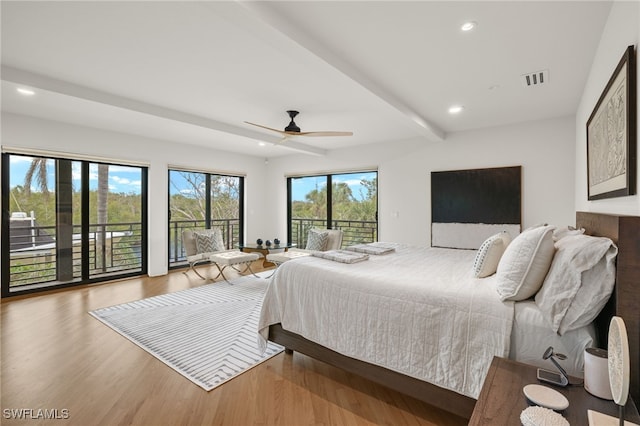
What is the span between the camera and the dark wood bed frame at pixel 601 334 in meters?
1.16

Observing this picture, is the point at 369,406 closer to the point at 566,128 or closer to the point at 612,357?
the point at 612,357

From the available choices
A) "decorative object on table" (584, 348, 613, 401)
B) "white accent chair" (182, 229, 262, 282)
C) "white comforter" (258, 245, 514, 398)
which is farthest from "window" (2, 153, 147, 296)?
"decorative object on table" (584, 348, 613, 401)

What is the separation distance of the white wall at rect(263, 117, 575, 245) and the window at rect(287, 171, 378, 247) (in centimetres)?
26

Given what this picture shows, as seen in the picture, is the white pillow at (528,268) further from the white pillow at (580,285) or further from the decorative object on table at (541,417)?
the decorative object on table at (541,417)

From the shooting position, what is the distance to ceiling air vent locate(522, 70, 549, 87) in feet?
9.15

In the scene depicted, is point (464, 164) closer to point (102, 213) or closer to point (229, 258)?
point (229, 258)

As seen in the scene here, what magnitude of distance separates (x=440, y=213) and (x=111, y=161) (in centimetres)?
545

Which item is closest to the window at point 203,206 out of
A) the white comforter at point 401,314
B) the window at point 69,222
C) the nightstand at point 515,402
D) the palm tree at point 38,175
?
the window at point 69,222

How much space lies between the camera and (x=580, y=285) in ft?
4.57

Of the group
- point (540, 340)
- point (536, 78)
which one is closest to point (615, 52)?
point (536, 78)

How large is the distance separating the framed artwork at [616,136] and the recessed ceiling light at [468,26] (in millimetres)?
851

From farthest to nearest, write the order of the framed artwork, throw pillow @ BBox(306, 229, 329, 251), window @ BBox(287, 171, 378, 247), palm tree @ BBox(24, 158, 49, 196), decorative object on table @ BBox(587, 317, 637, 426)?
window @ BBox(287, 171, 378, 247) → throw pillow @ BBox(306, 229, 329, 251) → palm tree @ BBox(24, 158, 49, 196) → the framed artwork → decorative object on table @ BBox(587, 317, 637, 426)

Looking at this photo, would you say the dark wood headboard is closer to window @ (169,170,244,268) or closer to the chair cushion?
the chair cushion

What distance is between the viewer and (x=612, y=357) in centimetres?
94
